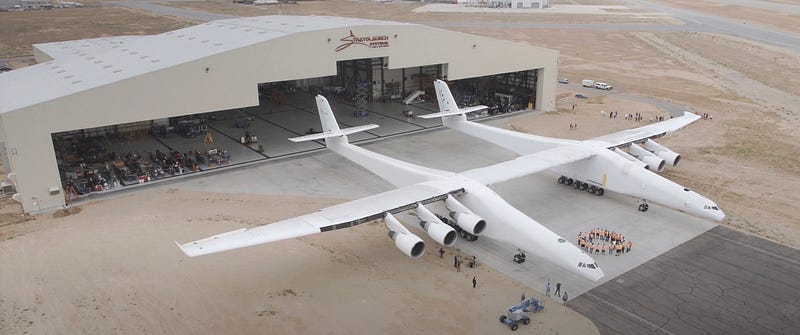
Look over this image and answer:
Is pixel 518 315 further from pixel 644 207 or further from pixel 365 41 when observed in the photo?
pixel 365 41

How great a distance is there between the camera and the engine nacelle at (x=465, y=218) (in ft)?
85.9

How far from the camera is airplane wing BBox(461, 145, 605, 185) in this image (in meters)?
30.9

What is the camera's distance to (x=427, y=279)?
25.0 m

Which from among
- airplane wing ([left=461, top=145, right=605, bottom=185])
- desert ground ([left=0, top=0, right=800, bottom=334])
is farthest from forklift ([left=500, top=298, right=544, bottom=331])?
airplane wing ([left=461, top=145, right=605, bottom=185])

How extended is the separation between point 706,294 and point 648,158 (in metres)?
14.1

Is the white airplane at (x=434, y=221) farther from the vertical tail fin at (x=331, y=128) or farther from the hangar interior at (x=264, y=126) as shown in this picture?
the hangar interior at (x=264, y=126)

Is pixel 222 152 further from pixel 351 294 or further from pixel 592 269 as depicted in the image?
pixel 592 269

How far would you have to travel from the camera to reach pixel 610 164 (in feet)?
110

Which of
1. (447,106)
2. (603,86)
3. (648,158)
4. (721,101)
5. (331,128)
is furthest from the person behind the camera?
(603,86)

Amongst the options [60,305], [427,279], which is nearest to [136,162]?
[60,305]

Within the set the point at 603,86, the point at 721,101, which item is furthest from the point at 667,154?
the point at 603,86

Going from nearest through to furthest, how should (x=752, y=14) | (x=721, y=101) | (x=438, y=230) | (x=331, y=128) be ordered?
(x=438, y=230) < (x=331, y=128) < (x=721, y=101) < (x=752, y=14)

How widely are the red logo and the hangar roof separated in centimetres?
129

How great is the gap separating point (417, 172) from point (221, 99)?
15.3 m
